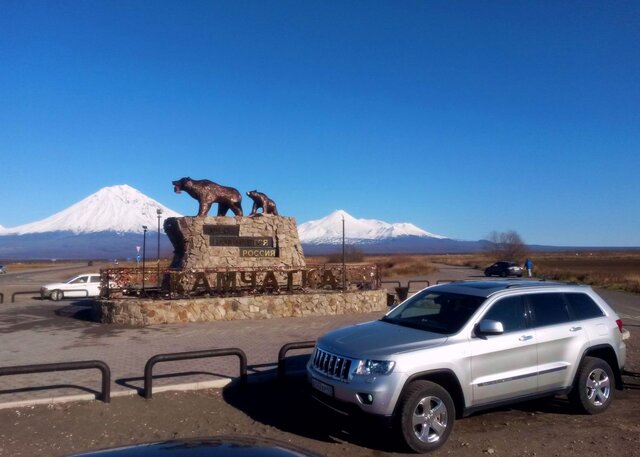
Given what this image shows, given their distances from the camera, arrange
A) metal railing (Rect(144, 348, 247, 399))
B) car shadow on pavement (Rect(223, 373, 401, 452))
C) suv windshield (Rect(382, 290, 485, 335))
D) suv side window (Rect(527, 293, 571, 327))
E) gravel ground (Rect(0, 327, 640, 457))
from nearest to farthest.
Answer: gravel ground (Rect(0, 327, 640, 457)) < car shadow on pavement (Rect(223, 373, 401, 452)) < suv windshield (Rect(382, 290, 485, 335)) < suv side window (Rect(527, 293, 571, 327)) < metal railing (Rect(144, 348, 247, 399))

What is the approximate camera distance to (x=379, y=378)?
18.3ft

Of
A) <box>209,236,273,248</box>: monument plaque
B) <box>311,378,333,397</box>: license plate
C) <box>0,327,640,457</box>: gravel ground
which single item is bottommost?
<box>0,327,640,457</box>: gravel ground

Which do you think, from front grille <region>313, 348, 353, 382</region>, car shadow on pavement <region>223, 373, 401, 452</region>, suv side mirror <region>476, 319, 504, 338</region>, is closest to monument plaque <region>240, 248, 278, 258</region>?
car shadow on pavement <region>223, 373, 401, 452</region>

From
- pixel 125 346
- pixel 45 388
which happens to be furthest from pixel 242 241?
pixel 45 388

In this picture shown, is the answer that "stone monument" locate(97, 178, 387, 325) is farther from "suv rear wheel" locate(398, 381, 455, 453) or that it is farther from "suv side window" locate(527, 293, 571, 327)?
"suv rear wheel" locate(398, 381, 455, 453)

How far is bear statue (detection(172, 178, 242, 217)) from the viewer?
67.0 ft

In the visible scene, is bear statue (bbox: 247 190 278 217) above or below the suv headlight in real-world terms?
above

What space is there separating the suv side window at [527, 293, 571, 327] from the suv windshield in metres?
0.77

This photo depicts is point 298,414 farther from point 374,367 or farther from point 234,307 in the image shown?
point 234,307

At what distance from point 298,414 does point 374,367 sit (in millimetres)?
1756

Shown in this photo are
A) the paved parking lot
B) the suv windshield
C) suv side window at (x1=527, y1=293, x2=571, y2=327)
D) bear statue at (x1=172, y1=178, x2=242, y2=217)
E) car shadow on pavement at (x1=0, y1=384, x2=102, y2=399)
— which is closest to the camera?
the suv windshield

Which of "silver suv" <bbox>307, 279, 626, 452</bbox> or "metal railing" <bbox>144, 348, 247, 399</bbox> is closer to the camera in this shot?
"silver suv" <bbox>307, 279, 626, 452</bbox>

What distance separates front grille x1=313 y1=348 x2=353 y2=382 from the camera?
5.87m

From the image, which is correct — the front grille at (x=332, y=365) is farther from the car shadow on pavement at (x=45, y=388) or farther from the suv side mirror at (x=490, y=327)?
the car shadow on pavement at (x=45, y=388)
